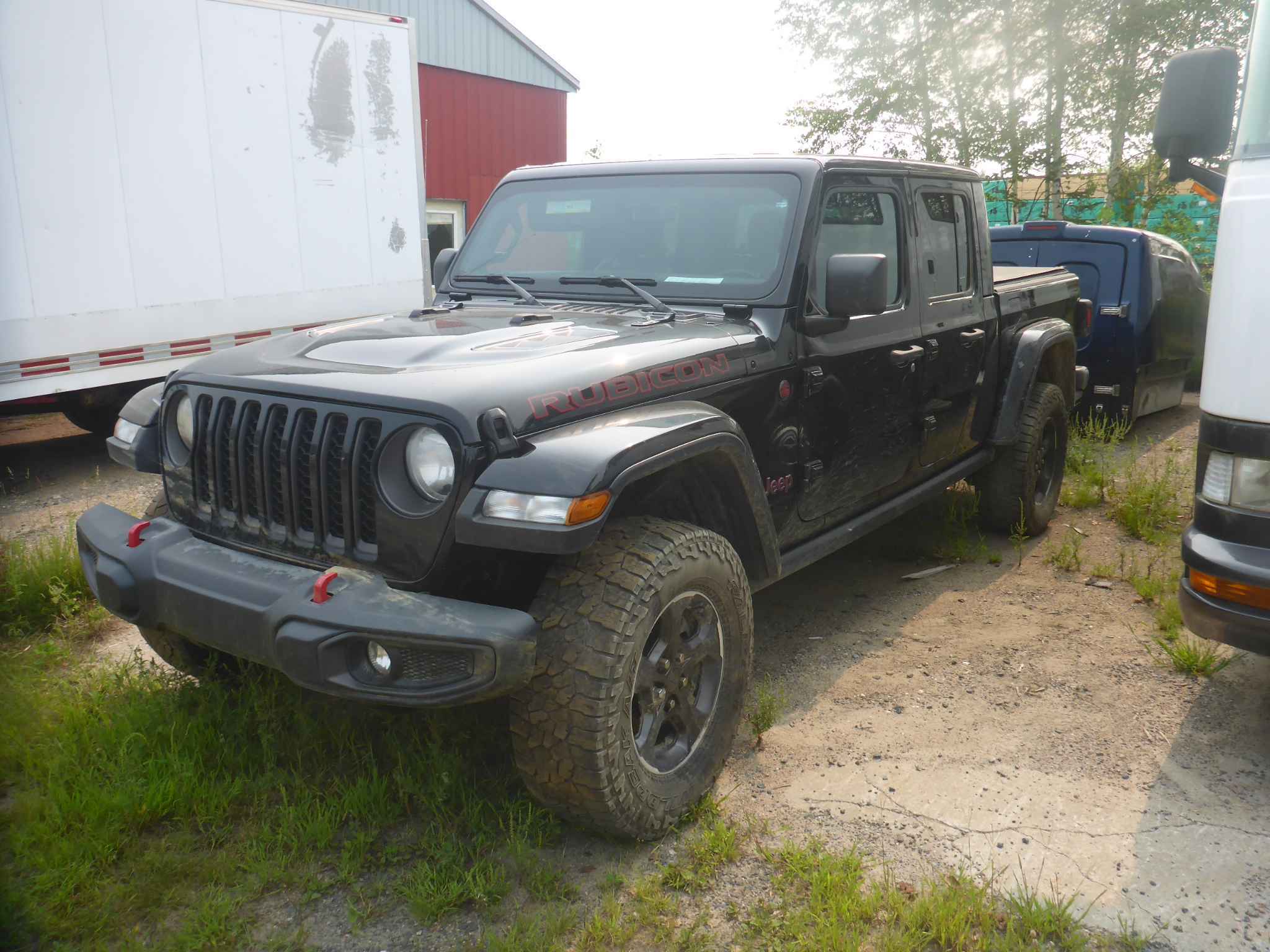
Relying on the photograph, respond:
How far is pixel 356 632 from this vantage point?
93.8 inches

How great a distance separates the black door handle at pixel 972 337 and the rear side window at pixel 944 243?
20cm

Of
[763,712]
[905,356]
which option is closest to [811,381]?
[905,356]

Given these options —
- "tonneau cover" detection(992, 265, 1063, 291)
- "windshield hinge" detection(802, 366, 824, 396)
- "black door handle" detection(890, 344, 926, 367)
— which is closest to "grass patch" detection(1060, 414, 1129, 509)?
"tonneau cover" detection(992, 265, 1063, 291)

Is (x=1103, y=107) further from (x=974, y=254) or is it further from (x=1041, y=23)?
(x=974, y=254)

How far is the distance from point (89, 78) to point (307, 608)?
17.9 ft

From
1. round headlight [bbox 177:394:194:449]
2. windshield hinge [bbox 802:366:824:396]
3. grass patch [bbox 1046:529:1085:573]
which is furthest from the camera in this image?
grass patch [bbox 1046:529:1085:573]

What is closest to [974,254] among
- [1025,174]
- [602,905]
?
[602,905]

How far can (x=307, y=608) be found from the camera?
2438 mm

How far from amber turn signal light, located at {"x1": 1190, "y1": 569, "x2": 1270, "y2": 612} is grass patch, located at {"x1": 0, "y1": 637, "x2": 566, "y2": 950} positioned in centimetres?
203

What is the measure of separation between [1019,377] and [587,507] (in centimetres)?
357

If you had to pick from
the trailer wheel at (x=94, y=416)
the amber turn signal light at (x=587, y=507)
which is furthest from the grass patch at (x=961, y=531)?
the trailer wheel at (x=94, y=416)

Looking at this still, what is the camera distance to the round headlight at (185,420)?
3129 millimetres

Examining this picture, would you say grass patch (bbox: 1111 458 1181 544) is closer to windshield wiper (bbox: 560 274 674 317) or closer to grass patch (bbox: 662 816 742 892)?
windshield wiper (bbox: 560 274 674 317)

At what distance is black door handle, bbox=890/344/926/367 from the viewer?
417 centimetres
